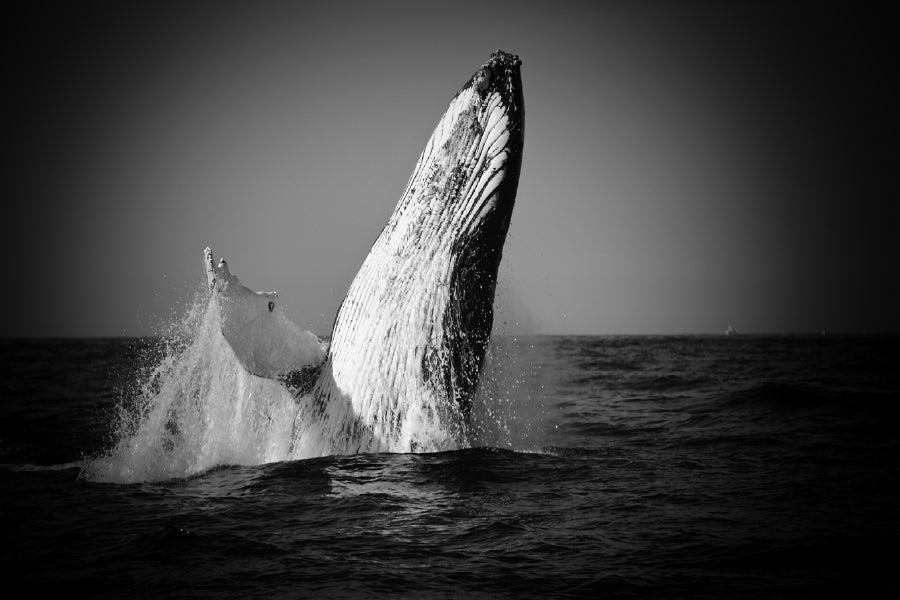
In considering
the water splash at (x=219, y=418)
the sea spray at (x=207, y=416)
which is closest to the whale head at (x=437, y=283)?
the water splash at (x=219, y=418)

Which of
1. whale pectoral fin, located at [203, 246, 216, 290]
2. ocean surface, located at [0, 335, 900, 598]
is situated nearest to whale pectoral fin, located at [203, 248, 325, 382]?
whale pectoral fin, located at [203, 246, 216, 290]

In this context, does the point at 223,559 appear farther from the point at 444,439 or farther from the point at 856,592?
the point at 856,592

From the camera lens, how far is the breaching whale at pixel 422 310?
5.00 meters

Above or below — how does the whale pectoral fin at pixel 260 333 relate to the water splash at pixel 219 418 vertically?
above

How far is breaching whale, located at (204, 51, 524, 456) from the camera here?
5004mm

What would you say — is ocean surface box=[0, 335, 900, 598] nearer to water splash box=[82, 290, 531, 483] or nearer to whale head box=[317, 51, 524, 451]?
water splash box=[82, 290, 531, 483]

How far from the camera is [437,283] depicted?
5.24 meters

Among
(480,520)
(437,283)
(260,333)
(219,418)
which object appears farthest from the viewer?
(219,418)

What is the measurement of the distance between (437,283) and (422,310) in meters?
0.26

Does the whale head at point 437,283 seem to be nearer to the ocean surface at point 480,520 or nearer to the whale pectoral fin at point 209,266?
the ocean surface at point 480,520

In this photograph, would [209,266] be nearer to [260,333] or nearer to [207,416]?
[260,333]

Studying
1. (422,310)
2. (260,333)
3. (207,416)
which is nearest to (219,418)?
(207,416)

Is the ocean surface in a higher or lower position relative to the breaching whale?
lower

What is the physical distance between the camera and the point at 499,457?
633 cm
